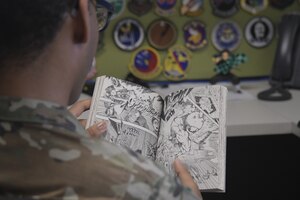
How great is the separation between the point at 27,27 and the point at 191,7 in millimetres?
1287

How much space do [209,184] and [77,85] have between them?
0.37 metres

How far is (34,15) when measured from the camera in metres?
0.47

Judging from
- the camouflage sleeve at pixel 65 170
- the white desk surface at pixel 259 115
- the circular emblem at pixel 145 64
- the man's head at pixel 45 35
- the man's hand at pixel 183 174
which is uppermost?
the man's head at pixel 45 35

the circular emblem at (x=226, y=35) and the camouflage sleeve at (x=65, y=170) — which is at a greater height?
the camouflage sleeve at (x=65, y=170)

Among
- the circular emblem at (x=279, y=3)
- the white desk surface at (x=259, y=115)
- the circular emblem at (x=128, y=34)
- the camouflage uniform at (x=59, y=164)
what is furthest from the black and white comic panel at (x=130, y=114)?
the circular emblem at (x=279, y=3)

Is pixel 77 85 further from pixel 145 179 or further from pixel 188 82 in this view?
pixel 188 82

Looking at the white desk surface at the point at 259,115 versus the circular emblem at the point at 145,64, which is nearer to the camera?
the white desk surface at the point at 259,115

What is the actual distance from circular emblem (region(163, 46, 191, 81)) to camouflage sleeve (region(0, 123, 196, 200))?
1250 millimetres

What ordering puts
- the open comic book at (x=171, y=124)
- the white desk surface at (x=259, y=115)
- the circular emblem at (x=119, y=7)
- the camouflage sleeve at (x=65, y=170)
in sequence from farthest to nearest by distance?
1. the circular emblem at (x=119, y=7)
2. the white desk surface at (x=259, y=115)
3. the open comic book at (x=171, y=124)
4. the camouflage sleeve at (x=65, y=170)

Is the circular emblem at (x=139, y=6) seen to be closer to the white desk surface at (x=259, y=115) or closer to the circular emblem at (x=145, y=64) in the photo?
the circular emblem at (x=145, y=64)

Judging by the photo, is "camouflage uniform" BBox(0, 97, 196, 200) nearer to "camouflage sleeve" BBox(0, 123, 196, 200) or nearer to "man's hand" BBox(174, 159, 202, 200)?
"camouflage sleeve" BBox(0, 123, 196, 200)

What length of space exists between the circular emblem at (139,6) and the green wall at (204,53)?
0.06ft

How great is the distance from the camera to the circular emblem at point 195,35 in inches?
67.3

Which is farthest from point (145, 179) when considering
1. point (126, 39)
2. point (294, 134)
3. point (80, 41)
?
point (126, 39)
